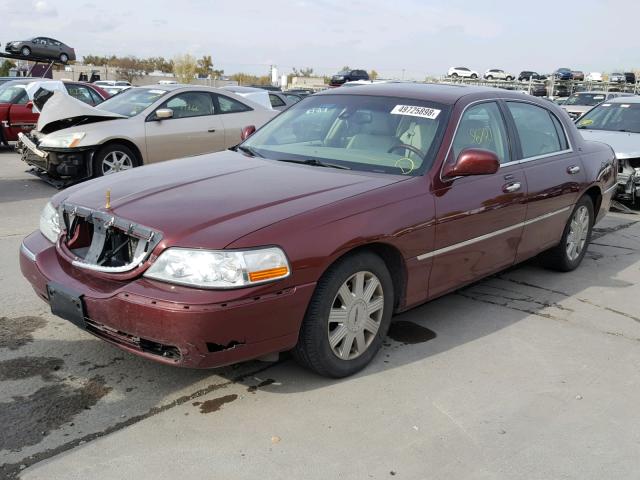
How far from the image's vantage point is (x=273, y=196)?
11.3 feet

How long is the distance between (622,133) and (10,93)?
449 inches

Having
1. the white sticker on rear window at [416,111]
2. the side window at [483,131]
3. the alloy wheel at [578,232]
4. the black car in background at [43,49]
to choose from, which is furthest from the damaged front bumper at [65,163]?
the black car in background at [43,49]

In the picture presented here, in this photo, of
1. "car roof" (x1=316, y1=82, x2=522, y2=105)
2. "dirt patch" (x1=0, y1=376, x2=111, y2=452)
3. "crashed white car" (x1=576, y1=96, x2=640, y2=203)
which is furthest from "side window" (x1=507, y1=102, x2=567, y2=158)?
"crashed white car" (x1=576, y1=96, x2=640, y2=203)

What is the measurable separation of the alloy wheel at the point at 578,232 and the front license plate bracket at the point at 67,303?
14.2 ft

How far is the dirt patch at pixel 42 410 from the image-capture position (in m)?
2.93

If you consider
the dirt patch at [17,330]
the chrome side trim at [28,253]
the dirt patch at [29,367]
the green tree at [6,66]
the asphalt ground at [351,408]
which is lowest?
the asphalt ground at [351,408]

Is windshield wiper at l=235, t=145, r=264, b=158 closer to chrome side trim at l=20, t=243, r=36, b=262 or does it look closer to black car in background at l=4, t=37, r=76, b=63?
chrome side trim at l=20, t=243, r=36, b=262

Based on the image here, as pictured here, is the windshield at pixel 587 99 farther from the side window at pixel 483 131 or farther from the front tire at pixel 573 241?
the side window at pixel 483 131

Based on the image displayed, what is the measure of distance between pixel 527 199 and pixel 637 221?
15.2ft

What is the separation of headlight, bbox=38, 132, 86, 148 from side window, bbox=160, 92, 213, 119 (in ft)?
4.65

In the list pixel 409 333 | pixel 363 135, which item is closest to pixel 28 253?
pixel 363 135

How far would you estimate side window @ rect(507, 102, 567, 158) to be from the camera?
16.2ft

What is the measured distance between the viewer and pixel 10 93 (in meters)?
12.7

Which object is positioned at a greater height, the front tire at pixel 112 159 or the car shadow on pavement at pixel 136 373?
the front tire at pixel 112 159
